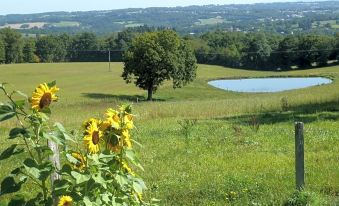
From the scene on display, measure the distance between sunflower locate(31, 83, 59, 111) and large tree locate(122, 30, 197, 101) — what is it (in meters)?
52.0

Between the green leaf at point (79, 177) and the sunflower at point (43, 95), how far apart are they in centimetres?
51

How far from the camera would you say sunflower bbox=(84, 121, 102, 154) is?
12.1 feet

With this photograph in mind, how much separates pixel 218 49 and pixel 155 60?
226 feet

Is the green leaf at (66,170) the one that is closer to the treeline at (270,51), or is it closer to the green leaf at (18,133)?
the green leaf at (18,133)

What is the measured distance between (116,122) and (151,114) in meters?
20.7

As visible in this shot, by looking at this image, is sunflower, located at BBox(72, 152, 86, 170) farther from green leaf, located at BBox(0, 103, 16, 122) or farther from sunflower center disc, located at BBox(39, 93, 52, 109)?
green leaf, located at BBox(0, 103, 16, 122)

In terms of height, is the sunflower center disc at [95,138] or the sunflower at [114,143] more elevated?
the sunflower center disc at [95,138]

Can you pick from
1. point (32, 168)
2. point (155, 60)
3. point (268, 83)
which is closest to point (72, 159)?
point (32, 168)

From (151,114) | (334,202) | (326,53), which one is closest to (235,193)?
(334,202)

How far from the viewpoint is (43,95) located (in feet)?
11.2

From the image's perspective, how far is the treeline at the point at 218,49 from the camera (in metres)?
106

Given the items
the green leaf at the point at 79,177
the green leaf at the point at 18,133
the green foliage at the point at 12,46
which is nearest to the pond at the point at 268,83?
the green foliage at the point at 12,46

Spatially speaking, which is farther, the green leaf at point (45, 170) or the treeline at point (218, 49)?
the treeline at point (218, 49)

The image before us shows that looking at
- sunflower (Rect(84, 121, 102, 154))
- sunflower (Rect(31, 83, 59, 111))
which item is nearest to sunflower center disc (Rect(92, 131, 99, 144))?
sunflower (Rect(84, 121, 102, 154))
